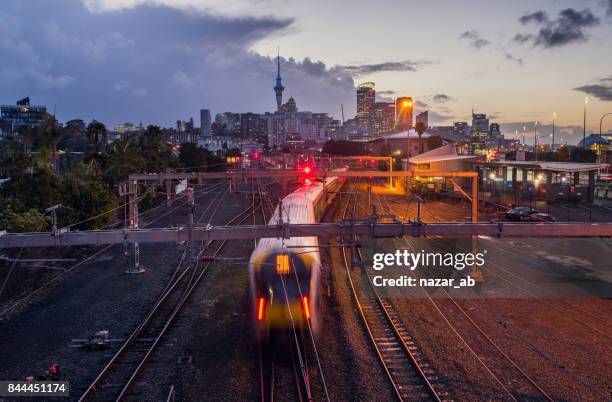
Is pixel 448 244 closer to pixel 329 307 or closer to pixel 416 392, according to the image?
pixel 329 307

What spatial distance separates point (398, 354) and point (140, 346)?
7158 millimetres

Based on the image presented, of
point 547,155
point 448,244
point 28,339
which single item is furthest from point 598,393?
point 547,155

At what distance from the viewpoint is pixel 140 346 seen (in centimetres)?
1372

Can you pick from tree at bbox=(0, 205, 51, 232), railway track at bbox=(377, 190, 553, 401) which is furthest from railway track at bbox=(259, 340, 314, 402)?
tree at bbox=(0, 205, 51, 232)

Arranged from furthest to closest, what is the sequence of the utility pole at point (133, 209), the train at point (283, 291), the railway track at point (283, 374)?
the utility pole at point (133, 209) → the train at point (283, 291) → the railway track at point (283, 374)

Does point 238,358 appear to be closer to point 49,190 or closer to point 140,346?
point 140,346

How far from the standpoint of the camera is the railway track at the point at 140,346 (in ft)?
36.3

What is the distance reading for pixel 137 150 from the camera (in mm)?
47938

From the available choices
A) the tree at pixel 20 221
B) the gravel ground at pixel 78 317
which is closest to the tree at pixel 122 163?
the tree at pixel 20 221

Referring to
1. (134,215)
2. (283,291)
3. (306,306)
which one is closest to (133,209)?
(134,215)

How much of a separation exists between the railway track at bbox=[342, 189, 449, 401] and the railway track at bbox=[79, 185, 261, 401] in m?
5.38

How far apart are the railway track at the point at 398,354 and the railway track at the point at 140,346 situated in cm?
538

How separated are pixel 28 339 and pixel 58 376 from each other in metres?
3.54

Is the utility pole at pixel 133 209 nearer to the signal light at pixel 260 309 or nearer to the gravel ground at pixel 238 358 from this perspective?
the gravel ground at pixel 238 358
